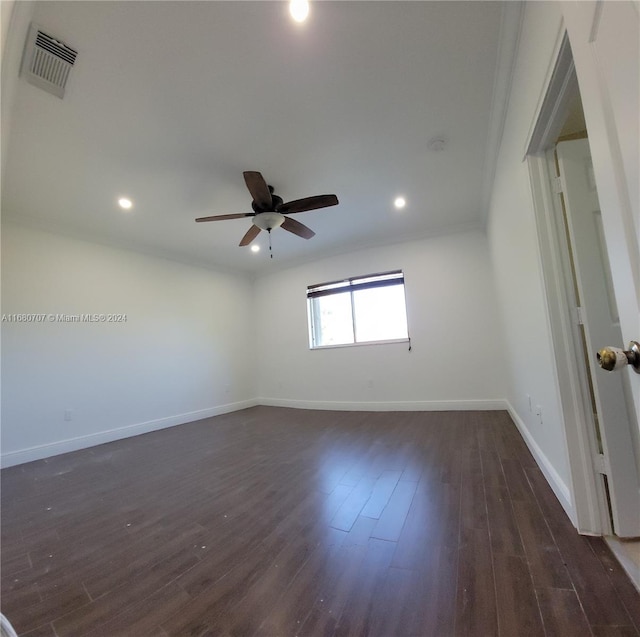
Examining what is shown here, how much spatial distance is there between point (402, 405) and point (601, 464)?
3.03 m

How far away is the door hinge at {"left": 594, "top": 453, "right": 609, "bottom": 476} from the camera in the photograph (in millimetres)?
1296

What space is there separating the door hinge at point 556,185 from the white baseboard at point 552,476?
1.56 m

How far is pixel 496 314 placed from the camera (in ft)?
12.8

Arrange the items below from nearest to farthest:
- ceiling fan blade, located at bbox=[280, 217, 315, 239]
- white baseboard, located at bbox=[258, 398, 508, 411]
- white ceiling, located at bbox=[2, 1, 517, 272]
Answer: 1. white ceiling, located at bbox=[2, 1, 517, 272]
2. ceiling fan blade, located at bbox=[280, 217, 315, 239]
3. white baseboard, located at bbox=[258, 398, 508, 411]

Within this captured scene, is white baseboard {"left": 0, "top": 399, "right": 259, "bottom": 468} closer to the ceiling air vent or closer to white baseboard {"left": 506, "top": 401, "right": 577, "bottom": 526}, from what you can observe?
the ceiling air vent

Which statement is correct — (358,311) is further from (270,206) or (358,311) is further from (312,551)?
(312,551)

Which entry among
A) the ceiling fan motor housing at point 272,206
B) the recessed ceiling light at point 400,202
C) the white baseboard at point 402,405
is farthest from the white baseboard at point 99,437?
the recessed ceiling light at point 400,202

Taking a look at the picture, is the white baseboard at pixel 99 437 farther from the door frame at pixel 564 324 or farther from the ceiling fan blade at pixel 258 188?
the door frame at pixel 564 324

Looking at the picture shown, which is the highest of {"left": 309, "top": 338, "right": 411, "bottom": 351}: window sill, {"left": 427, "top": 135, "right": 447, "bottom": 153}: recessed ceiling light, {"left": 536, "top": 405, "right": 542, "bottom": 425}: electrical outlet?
{"left": 427, "top": 135, "right": 447, "bottom": 153}: recessed ceiling light

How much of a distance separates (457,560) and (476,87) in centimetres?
276

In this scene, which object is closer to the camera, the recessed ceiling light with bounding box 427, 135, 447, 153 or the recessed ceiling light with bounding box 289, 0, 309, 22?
the recessed ceiling light with bounding box 289, 0, 309, 22

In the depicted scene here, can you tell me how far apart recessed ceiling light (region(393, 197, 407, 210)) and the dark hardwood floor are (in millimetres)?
2757

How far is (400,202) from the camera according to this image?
135 inches

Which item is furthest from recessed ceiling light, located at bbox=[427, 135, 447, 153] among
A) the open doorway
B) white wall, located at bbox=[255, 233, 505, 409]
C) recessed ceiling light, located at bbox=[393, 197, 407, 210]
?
white wall, located at bbox=[255, 233, 505, 409]
